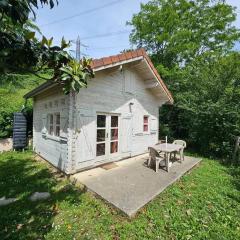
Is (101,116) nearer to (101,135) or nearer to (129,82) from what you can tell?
(101,135)

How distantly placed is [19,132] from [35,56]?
9158mm

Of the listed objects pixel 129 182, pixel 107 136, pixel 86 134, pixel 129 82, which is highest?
pixel 129 82

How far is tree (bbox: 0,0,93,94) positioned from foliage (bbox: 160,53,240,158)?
877 centimetres

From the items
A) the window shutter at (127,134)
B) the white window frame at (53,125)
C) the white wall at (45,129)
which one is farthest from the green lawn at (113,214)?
the window shutter at (127,134)

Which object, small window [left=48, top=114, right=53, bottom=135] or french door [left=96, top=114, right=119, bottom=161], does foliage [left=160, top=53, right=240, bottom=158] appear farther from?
small window [left=48, top=114, right=53, bottom=135]

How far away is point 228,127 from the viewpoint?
944 cm

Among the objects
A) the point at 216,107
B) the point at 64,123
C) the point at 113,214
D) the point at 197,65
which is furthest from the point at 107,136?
the point at 197,65

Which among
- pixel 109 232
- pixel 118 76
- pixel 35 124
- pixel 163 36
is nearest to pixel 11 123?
pixel 35 124

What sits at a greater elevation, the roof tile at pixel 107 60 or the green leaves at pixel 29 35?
the roof tile at pixel 107 60

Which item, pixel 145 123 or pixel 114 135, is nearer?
pixel 114 135

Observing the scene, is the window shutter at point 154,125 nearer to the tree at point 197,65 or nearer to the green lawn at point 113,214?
the tree at point 197,65

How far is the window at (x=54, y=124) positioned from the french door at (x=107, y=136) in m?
1.55

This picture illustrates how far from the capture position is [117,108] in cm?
779

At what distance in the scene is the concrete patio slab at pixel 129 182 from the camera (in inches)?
176
